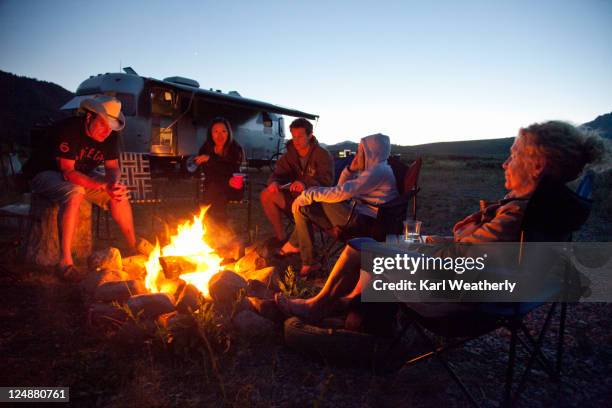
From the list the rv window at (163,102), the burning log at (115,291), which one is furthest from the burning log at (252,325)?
the rv window at (163,102)

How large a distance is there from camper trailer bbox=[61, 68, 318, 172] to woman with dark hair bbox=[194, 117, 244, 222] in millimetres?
5669

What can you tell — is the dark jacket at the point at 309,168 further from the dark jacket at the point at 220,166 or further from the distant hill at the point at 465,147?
the distant hill at the point at 465,147

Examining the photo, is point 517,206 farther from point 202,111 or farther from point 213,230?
point 202,111

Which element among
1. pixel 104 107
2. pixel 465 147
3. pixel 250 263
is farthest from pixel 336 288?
pixel 465 147

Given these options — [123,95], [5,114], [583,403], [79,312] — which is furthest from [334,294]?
[5,114]

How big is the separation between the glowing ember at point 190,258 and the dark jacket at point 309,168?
46.3 inches

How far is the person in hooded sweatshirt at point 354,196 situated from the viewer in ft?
11.1

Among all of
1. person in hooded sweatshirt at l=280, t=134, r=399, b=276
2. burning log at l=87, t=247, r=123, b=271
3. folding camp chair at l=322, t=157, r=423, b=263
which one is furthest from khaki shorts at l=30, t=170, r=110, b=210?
folding camp chair at l=322, t=157, r=423, b=263

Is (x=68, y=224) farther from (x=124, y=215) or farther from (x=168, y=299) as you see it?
(x=168, y=299)

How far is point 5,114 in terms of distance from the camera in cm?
4725

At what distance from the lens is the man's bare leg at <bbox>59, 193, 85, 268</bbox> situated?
3689 millimetres

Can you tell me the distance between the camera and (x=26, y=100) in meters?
56.2

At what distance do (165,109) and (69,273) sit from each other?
811cm

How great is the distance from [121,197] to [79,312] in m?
1.47
